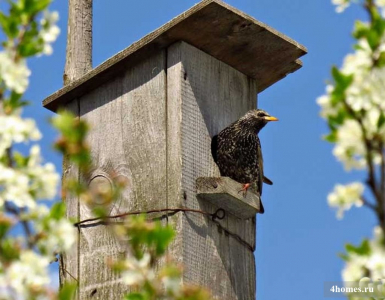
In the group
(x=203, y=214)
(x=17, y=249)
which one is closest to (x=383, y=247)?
(x=17, y=249)

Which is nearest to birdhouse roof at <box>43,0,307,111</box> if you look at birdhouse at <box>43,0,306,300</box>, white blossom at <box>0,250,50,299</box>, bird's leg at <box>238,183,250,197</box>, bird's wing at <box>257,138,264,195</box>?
birdhouse at <box>43,0,306,300</box>

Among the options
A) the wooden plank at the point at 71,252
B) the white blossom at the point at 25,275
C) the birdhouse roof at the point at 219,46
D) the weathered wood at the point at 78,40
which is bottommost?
the white blossom at the point at 25,275

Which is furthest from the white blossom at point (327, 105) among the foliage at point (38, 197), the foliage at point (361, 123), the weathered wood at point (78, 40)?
the weathered wood at point (78, 40)

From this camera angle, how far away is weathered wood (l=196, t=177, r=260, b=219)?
4141 mm

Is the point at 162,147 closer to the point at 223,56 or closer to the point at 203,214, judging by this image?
the point at 203,214

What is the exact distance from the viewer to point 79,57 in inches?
199

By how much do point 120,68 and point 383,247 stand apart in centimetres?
315

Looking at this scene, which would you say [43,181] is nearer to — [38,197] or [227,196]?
[38,197]

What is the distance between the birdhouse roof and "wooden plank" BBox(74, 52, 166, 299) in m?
0.08

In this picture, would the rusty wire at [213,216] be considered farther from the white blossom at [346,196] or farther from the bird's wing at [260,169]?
the white blossom at [346,196]

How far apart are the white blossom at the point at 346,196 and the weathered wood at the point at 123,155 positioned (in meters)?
2.49

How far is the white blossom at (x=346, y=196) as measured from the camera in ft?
5.50

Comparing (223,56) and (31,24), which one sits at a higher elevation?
(223,56)

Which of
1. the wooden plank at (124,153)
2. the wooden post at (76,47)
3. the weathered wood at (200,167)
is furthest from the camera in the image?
the wooden post at (76,47)
